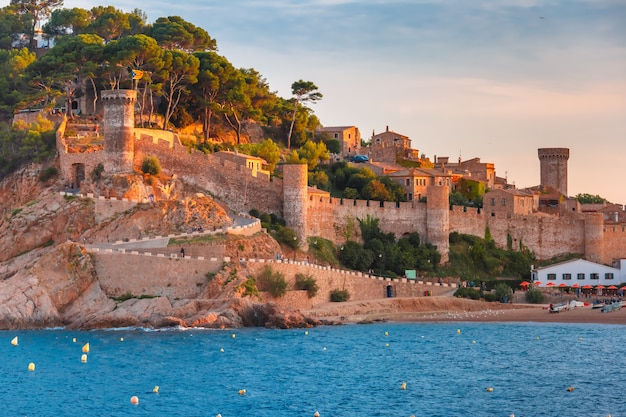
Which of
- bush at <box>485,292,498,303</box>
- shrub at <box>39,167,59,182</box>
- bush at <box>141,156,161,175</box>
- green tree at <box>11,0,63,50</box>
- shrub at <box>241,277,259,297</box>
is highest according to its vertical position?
green tree at <box>11,0,63,50</box>

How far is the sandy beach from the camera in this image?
1999 inches

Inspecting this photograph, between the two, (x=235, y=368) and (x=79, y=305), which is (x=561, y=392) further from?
(x=79, y=305)

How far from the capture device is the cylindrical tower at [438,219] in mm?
59188

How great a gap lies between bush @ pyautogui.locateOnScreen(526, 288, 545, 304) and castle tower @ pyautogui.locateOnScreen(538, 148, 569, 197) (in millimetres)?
23622

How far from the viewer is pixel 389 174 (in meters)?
64.0

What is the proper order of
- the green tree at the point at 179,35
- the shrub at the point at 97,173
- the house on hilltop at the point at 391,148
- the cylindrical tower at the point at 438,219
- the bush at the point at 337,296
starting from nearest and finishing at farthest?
the bush at the point at 337,296 → the shrub at the point at 97,173 → the cylindrical tower at the point at 438,219 → the green tree at the point at 179,35 → the house on hilltop at the point at 391,148

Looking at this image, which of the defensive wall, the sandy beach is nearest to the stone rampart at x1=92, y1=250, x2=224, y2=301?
the sandy beach

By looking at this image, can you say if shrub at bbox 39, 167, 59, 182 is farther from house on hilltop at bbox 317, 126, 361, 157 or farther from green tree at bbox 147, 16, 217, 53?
house on hilltop at bbox 317, 126, 361, 157

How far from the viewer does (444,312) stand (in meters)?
53.5

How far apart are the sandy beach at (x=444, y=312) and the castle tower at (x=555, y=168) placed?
84.9 feet

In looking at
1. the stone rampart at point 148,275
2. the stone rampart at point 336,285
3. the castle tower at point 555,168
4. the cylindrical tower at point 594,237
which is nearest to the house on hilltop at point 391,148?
the castle tower at point 555,168

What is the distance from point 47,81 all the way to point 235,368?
26.9 meters

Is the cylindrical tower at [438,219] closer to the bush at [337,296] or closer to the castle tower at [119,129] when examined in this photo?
the bush at [337,296]

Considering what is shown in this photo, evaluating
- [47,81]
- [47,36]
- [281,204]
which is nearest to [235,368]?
[281,204]
